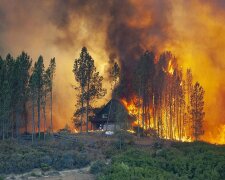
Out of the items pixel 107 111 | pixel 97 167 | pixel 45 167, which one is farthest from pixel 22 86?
pixel 97 167

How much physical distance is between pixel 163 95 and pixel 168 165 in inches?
1683

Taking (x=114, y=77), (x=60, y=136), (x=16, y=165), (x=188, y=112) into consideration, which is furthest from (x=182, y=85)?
(x=16, y=165)

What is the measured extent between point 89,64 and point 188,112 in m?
23.8

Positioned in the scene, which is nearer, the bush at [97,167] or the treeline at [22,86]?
the bush at [97,167]

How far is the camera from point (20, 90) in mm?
86188

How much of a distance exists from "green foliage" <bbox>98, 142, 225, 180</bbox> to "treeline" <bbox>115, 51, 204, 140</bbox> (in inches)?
1129

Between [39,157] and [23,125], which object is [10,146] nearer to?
[39,157]

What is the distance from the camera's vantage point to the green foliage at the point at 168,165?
5034 cm

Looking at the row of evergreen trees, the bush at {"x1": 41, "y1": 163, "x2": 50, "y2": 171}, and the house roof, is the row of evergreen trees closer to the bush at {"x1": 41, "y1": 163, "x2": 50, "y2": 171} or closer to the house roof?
the house roof

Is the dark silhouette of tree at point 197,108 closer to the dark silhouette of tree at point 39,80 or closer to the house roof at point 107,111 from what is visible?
the house roof at point 107,111

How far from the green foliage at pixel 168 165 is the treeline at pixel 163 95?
94.0 feet

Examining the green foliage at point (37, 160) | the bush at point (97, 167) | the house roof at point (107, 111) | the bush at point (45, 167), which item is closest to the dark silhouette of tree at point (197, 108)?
the house roof at point (107, 111)

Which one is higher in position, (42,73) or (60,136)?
(42,73)

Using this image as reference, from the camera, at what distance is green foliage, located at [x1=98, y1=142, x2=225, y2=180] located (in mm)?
50344
